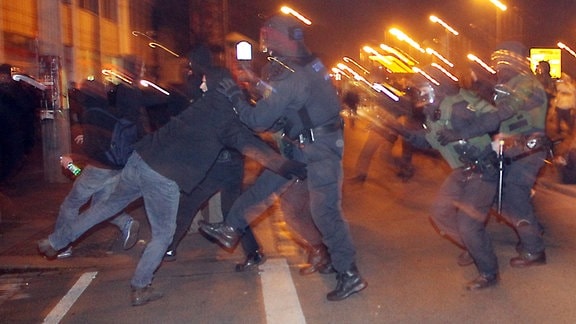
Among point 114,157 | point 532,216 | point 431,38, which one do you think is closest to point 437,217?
point 532,216

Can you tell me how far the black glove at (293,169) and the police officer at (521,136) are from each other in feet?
3.60

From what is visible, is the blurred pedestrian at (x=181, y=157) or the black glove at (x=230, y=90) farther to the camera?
the blurred pedestrian at (x=181, y=157)

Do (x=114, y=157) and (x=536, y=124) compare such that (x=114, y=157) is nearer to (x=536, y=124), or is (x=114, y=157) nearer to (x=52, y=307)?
(x=52, y=307)

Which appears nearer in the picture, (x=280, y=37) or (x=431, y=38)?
(x=280, y=37)

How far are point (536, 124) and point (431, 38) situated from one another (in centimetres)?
4223

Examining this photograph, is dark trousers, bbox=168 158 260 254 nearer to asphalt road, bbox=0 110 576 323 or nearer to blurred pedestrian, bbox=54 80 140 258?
asphalt road, bbox=0 110 576 323

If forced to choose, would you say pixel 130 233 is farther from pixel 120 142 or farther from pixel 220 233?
pixel 220 233

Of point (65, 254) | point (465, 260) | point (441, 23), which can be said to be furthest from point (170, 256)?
point (441, 23)

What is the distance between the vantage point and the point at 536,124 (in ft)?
22.3

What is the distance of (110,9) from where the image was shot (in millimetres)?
27703

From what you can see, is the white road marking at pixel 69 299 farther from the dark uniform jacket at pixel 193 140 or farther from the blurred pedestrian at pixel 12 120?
the blurred pedestrian at pixel 12 120

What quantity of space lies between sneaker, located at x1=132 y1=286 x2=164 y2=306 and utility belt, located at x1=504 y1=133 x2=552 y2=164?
2.97m

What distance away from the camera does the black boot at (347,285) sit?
6.16 metres

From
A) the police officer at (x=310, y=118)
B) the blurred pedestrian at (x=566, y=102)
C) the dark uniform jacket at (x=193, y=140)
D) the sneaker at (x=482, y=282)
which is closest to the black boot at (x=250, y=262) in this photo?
the police officer at (x=310, y=118)
